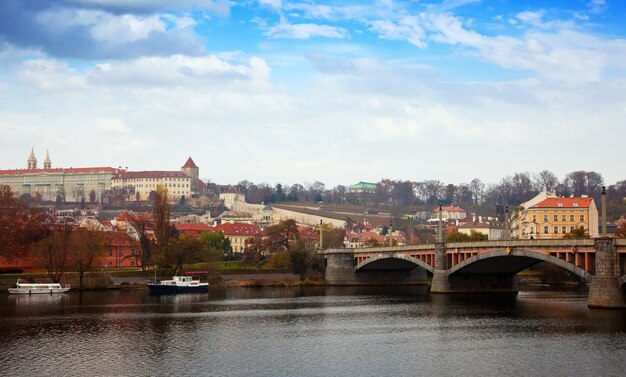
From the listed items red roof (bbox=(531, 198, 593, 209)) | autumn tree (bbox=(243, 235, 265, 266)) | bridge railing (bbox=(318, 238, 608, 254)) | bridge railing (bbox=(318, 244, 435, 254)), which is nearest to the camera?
bridge railing (bbox=(318, 238, 608, 254))

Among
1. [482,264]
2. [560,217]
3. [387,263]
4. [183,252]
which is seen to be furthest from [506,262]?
[560,217]

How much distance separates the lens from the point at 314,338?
2046 inches

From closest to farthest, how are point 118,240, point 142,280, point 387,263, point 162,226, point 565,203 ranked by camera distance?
1. point 387,263
2. point 142,280
3. point 162,226
4. point 118,240
5. point 565,203

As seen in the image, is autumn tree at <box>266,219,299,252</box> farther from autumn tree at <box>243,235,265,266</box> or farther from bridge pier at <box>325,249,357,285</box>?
bridge pier at <box>325,249,357,285</box>

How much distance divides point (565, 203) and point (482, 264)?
55.3 metres

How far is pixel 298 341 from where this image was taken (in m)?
50.7

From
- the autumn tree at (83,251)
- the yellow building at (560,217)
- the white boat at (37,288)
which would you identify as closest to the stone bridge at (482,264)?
the autumn tree at (83,251)

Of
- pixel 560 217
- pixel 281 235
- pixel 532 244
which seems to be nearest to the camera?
pixel 532 244

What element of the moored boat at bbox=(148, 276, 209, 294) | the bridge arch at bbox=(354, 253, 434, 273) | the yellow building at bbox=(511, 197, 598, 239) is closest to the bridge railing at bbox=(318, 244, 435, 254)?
the bridge arch at bbox=(354, 253, 434, 273)

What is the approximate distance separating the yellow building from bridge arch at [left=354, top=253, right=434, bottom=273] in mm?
32492

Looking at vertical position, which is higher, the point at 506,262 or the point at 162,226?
the point at 162,226

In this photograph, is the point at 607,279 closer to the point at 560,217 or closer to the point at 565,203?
the point at 560,217

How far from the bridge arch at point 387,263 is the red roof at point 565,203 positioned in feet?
115

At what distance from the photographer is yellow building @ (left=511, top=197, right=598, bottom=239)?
5079 inches
